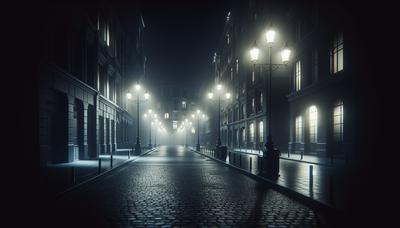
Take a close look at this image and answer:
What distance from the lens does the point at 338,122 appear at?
27719 mm

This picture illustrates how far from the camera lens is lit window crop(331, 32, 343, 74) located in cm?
2733

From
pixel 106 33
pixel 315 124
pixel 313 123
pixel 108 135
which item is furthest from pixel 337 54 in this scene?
pixel 108 135

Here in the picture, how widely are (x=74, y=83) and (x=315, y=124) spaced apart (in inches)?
769

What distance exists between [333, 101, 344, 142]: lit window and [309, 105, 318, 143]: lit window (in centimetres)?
333

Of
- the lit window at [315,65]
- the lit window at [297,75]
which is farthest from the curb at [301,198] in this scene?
the lit window at [297,75]

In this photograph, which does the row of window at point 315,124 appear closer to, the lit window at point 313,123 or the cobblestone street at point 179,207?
the lit window at point 313,123

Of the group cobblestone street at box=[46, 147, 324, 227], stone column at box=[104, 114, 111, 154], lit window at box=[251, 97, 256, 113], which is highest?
lit window at box=[251, 97, 256, 113]

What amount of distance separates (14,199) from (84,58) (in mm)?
20669

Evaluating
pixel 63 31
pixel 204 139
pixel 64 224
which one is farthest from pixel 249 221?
pixel 204 139

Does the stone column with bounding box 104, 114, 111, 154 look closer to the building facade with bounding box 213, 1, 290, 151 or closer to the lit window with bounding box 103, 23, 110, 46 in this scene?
the lit window with bounding box 103, 23, 110, 46

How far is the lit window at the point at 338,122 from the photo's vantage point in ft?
89.3

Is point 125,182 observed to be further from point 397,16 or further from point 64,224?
point 397,16

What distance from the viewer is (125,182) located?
14133 millimetres

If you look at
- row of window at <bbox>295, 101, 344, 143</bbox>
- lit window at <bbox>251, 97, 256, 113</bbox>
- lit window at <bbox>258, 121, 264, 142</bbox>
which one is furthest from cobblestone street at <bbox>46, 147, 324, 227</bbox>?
lit window at <bbox>251, 97, 256, 113</bbox>
